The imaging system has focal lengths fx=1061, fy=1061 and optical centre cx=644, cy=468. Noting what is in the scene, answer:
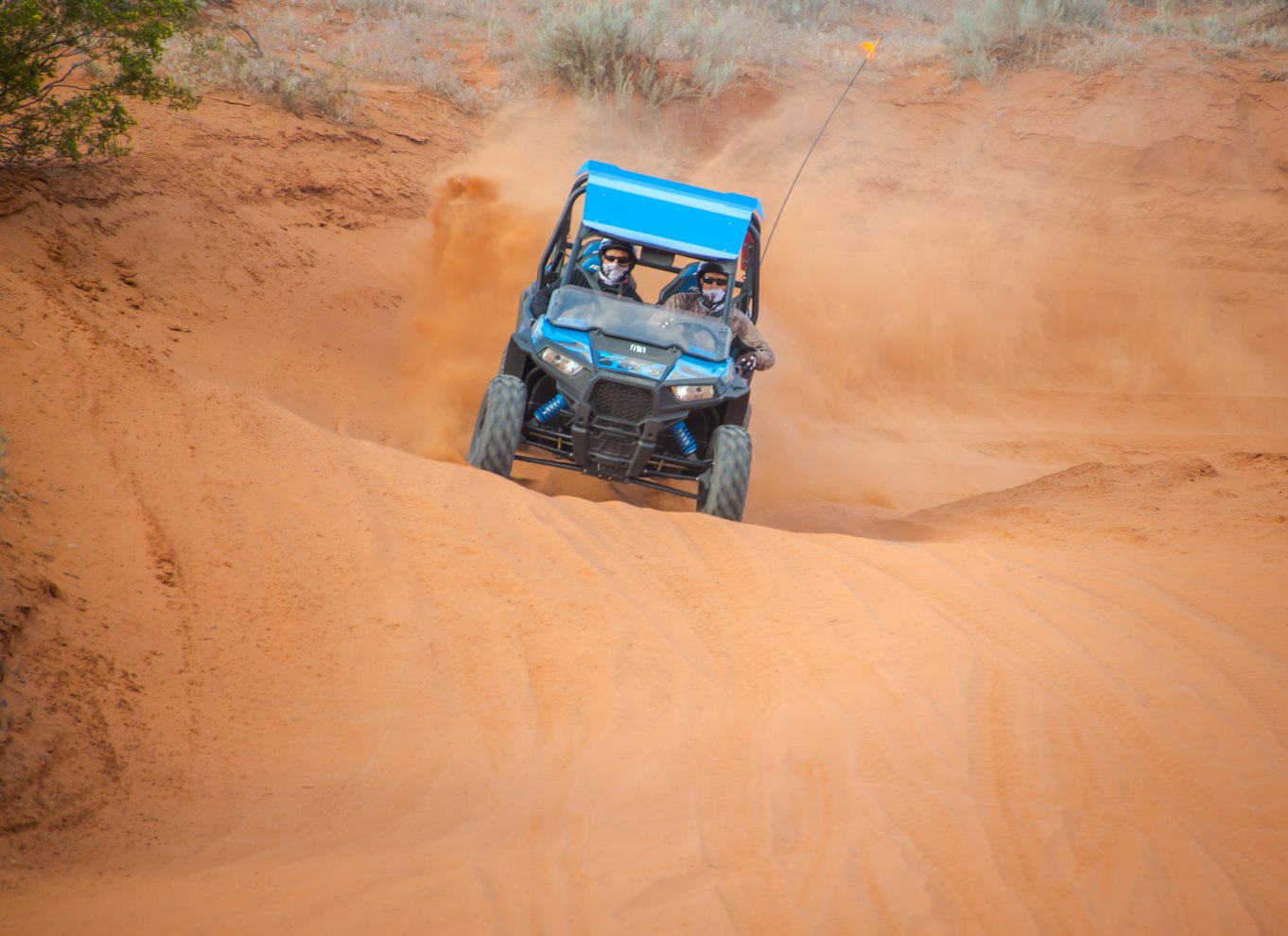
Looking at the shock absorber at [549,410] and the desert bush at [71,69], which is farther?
the desert bush at [71,69]

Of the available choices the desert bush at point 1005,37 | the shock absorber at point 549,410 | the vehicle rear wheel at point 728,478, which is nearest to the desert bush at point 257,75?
the shock absorber at point 549,410

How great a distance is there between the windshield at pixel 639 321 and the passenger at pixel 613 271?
0.66 feet

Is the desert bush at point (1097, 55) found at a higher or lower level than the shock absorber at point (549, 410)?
higher

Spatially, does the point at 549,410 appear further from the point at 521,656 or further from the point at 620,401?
the point at 521,656

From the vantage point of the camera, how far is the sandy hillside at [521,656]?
311cm

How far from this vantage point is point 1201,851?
3.40m

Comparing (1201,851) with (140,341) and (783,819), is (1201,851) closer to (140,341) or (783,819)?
(783,819)

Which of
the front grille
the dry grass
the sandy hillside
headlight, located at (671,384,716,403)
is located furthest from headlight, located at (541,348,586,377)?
the dry grass

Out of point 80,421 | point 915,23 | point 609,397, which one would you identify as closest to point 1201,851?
point 609,397

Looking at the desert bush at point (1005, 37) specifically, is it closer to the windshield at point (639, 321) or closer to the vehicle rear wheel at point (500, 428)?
the windshield at point (639, 321)

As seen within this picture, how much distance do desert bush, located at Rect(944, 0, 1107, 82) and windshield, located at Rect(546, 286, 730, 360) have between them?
12453 millimetres

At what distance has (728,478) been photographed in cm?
639

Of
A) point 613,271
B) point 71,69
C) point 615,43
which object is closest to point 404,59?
point 615,43

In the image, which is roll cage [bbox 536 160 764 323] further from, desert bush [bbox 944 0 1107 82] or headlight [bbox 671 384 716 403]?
desert bush [bbox 944 0 1107 82]
